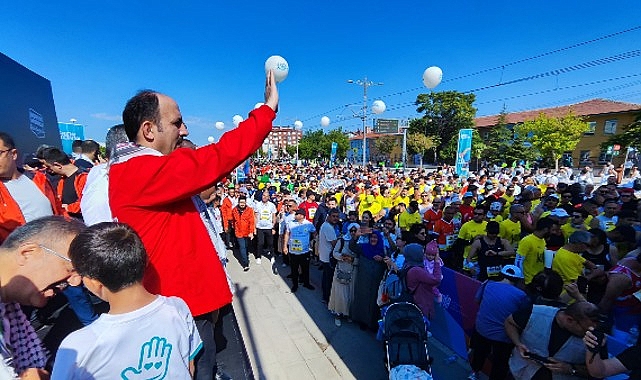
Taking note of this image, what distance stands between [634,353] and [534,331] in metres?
0.70

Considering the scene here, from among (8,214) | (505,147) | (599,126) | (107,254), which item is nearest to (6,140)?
(8,214)

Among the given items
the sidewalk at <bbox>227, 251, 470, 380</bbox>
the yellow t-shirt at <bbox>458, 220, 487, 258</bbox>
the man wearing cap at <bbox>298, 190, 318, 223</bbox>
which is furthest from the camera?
the man wearing cap at <bbox>298, 190, 318, 223</bbox>

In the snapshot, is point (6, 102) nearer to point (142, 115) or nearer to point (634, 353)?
point (142, 115)

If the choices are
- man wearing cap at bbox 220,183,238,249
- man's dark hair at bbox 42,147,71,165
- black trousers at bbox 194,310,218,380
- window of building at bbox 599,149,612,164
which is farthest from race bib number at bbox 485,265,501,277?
window of building at bbox 599,149,612,164

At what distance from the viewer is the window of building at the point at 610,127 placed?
118ft

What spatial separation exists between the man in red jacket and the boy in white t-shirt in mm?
146

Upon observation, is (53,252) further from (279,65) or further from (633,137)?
(633,137)

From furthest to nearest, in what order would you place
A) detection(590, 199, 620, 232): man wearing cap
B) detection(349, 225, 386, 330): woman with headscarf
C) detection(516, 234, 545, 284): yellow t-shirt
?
detection(590, 199, 620, 232): man wearing cap, detection(349, 225, 386, 330): woman with headscarf, detection(516, 234, 545, 284): yellow t-shirt

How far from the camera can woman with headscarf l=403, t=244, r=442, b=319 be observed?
4.25 meters

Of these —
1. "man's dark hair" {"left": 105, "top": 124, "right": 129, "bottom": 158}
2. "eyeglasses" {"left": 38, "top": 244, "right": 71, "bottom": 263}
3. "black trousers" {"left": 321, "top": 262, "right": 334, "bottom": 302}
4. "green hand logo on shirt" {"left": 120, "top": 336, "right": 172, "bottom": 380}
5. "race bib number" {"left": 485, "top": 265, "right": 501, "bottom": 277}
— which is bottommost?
"black trousers" {"left": 321, "top": 262, "right": 334, "bottom": 302}

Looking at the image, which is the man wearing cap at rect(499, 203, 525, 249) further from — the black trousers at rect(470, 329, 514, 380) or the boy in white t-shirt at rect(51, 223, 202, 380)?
the boy in white t-shirt at rect(51, 223, 202, 380)

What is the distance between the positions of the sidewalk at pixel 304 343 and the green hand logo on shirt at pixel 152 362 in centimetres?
311

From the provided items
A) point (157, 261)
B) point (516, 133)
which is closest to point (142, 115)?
point (157, 261)

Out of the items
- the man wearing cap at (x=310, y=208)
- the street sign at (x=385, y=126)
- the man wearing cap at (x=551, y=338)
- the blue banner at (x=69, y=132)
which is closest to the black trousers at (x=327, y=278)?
the man wearing cap at (x=310, y=208)
